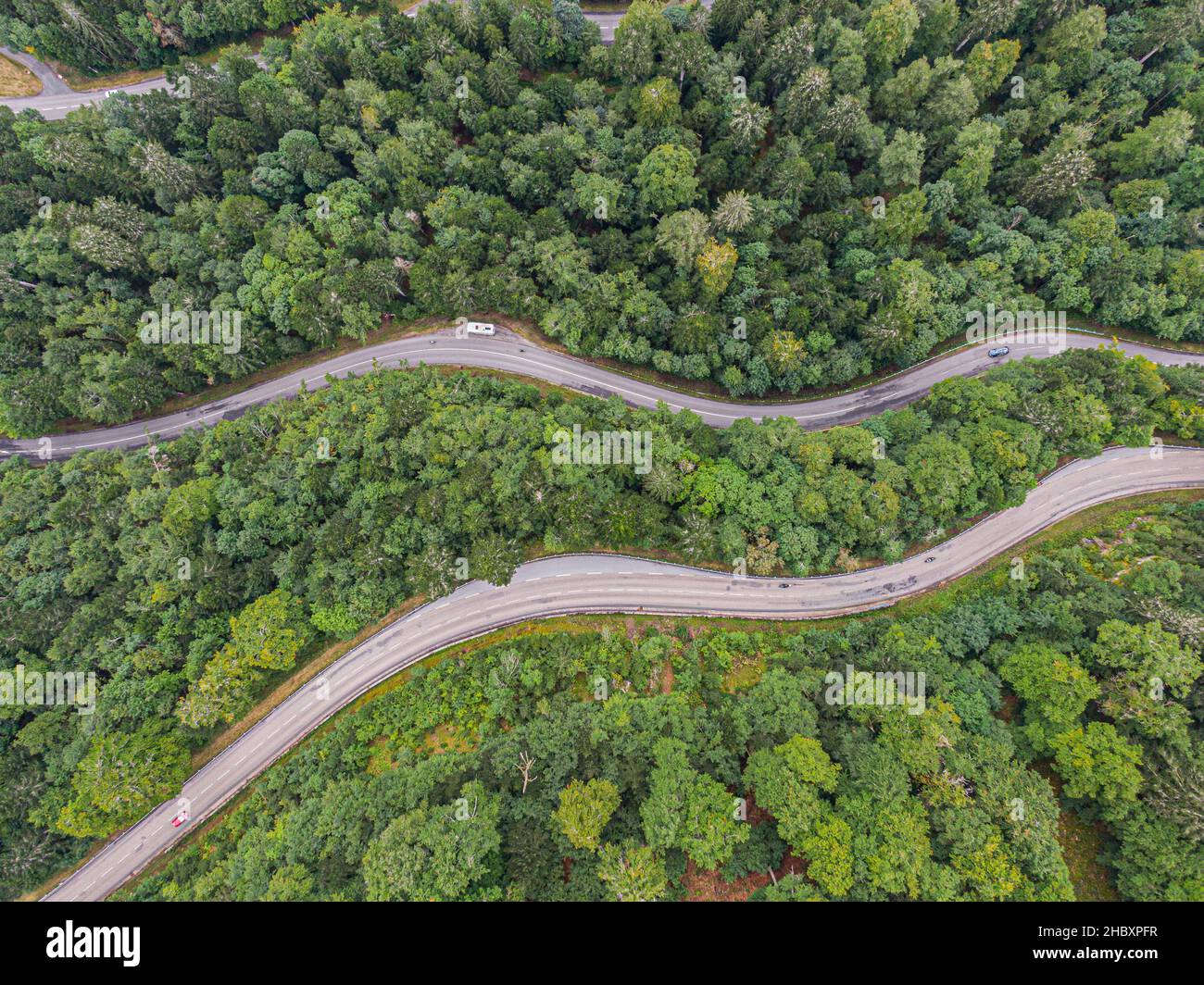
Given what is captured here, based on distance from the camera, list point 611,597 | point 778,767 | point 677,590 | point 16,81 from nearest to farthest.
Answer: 1. point 778,767
2. point 611,597
3. point 677,590
4. point 16,81

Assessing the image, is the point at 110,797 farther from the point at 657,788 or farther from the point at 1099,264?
the point at 1099,264

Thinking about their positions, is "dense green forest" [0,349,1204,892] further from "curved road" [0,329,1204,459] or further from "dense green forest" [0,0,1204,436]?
"dense green forest" [0,0,1204,436]

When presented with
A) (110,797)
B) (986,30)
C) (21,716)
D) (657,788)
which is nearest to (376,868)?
(657,788)

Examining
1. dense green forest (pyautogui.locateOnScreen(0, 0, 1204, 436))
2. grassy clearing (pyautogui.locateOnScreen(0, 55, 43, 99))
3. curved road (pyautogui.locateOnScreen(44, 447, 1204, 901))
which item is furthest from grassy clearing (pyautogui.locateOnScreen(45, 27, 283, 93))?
curved road (pyautogui.locateOnScreen(44, 447, 1204, 901))

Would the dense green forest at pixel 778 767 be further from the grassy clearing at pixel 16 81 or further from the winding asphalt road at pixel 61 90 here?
the grassy clearing at pixel 16 81

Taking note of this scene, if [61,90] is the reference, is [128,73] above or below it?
above

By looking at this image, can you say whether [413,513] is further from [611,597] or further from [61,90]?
[61,90]

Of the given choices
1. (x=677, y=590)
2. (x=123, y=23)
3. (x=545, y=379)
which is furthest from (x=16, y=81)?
(x=677, y=590)
